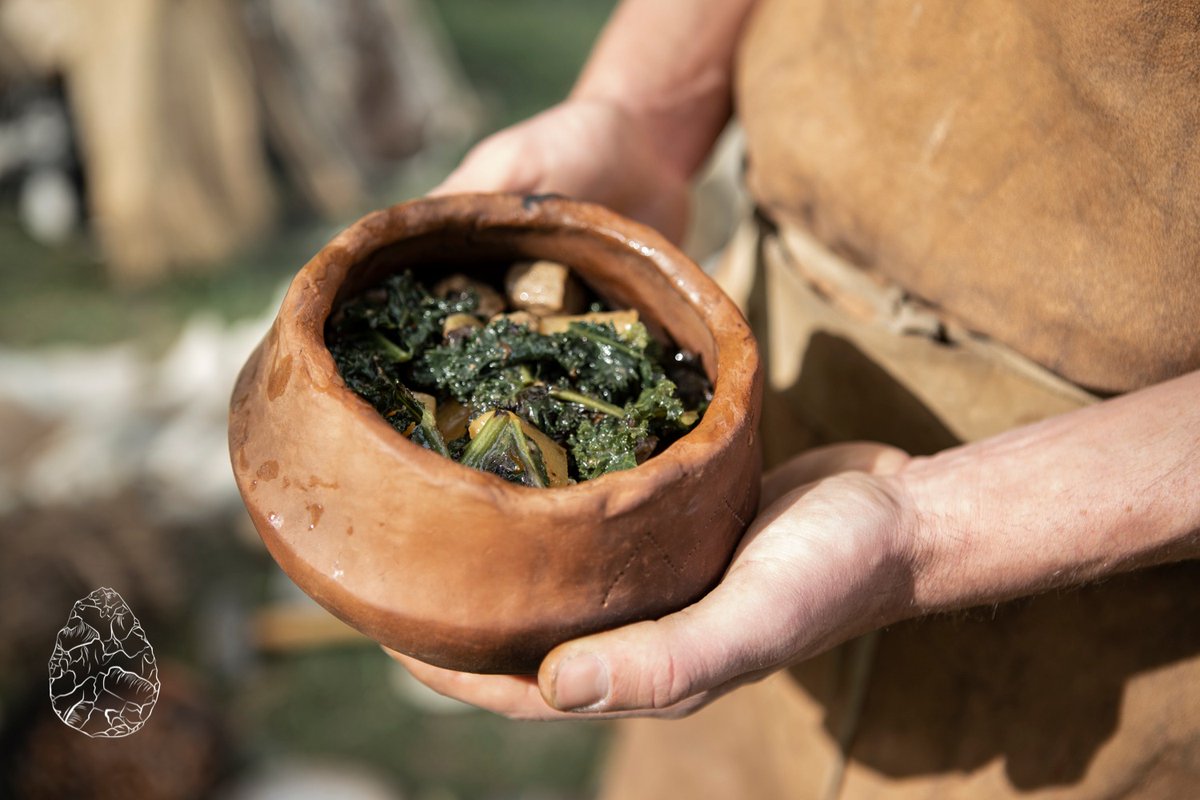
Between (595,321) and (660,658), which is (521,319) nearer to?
(595,321)

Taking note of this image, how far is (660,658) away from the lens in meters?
1.65

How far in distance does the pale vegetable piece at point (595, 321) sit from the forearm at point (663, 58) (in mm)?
802

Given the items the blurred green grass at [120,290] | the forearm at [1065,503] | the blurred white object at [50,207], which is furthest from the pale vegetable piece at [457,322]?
the blurred white object at [50,207]

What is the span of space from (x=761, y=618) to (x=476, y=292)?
99 centimetres

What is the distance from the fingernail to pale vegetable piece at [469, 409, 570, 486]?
345 millimetres

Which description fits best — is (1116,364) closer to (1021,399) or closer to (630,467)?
(1021,399)

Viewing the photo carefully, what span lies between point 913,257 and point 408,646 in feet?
4.32

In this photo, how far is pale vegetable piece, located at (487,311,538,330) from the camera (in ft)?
7.07

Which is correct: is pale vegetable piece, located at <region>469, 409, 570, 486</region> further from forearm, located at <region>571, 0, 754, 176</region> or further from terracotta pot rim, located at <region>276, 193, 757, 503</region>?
forearm, located at <region>571, 0, 754, 176</region>

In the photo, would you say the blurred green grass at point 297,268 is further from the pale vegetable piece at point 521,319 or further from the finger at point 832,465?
the pale vegetable piece at point 521,319

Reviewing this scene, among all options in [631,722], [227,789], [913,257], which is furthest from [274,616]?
[913,257]

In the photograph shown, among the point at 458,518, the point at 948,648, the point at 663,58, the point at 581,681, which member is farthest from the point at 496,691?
the point at 663,58

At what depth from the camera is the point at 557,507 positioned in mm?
1648

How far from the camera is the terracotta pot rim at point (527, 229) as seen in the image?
1662mm
